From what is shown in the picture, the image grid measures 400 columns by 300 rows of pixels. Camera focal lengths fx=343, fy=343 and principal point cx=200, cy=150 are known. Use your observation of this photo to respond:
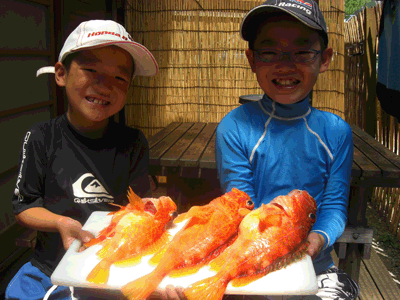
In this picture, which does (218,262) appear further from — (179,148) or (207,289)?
(179,148)

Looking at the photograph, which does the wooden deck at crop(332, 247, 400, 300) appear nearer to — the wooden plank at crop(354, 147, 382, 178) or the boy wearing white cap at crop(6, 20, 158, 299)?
the wooden plank at crop(354, 147, 382, 178)

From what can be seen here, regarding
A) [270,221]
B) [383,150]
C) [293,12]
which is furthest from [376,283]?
[293,12]

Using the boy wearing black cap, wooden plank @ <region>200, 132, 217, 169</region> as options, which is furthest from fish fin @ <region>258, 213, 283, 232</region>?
wooden plank @ <region>200, 132, 217, 169</region>

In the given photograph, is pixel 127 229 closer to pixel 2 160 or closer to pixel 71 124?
pixel 71 124

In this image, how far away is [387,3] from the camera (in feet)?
8.38

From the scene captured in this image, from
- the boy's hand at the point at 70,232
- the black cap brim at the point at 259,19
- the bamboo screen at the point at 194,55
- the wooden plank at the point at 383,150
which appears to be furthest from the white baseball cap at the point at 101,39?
the bamboo screen at the point at 194,55

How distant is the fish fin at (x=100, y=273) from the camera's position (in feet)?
4.29

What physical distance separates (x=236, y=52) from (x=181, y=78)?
96 cm

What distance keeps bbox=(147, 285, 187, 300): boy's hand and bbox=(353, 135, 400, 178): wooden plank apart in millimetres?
2092

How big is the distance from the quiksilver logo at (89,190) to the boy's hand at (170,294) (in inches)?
31.0

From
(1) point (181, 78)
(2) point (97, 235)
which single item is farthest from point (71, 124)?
(1) point (181, 78)

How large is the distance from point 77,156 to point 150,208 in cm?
59

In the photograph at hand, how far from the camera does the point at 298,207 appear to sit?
58.2 inches

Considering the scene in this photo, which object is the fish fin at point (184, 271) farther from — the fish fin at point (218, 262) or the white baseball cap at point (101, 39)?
the white baseball cap at point (101, 39)
